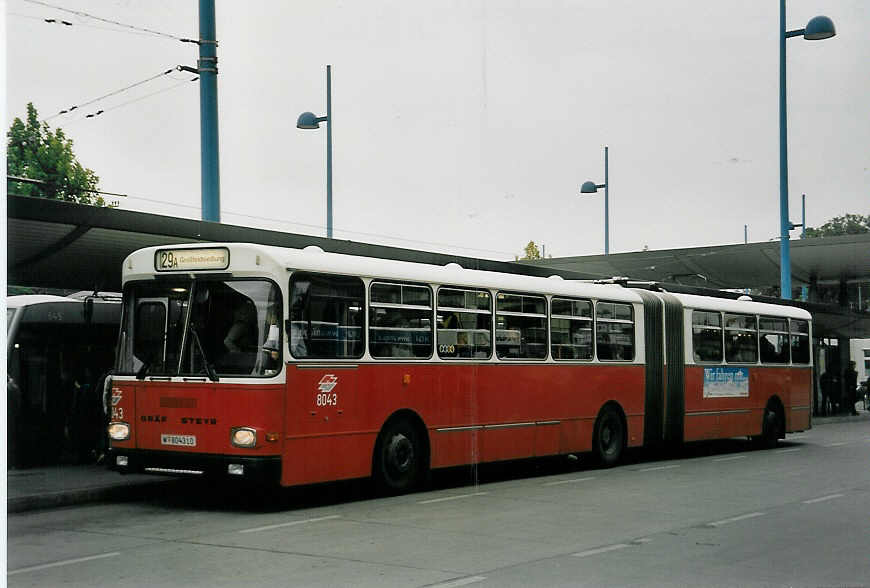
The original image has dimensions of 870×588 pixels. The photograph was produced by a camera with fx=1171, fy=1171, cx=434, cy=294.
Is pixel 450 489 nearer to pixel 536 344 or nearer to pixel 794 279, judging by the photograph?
pixel 536 344

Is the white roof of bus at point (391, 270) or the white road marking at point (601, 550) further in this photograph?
the white roof of bus at point (391, 270)

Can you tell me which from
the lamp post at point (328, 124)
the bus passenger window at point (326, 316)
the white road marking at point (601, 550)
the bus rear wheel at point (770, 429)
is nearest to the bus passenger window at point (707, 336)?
the bus rear wheel at point (770, 429)

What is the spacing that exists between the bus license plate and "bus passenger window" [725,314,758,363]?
13.1 meters

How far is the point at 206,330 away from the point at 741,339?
538 inches

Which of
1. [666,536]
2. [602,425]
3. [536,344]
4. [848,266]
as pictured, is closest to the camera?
[666,536]

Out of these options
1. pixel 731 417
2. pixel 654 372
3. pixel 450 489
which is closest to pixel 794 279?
pixel 731 417

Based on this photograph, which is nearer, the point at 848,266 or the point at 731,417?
the point at 731,417

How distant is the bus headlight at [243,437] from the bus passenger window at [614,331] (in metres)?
8.08

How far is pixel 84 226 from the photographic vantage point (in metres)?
14.1

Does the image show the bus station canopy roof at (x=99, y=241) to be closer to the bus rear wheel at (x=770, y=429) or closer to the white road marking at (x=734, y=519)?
the bus rear wheel at (x=770, y=429)

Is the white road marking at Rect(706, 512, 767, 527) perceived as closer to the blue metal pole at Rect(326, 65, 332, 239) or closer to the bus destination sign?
the bus destination sign

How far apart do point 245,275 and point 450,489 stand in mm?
4300

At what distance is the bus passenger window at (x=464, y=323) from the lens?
15.3m

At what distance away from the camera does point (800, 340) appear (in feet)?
84.9
